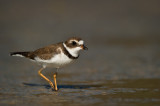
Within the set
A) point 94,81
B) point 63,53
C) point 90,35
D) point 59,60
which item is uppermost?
point 90,35

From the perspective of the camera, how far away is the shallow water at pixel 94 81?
25.0ft

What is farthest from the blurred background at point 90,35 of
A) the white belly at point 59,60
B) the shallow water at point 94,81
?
the white belly at point 59,60

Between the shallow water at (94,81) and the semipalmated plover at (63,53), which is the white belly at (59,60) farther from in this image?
the shallow water at (94,81)

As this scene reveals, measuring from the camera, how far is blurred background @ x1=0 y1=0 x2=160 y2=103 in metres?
11.3

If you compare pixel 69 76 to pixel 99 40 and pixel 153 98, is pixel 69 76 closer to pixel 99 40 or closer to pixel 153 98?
pixel 153 98

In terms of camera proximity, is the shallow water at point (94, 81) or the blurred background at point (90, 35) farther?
the blurred background at point (90, 35)

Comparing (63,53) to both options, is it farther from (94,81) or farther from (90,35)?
(90,35)

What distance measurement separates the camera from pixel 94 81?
10.1m

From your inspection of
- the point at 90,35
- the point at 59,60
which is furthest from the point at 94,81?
the point at 90,35

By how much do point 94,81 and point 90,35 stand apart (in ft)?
30.0

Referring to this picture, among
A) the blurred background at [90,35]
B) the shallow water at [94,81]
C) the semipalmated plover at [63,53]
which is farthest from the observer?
the blurred background at [90,35]

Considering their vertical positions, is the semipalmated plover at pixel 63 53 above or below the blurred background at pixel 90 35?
below

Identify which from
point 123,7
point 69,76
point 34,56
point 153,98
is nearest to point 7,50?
point 69,76

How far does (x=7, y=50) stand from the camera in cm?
1527
